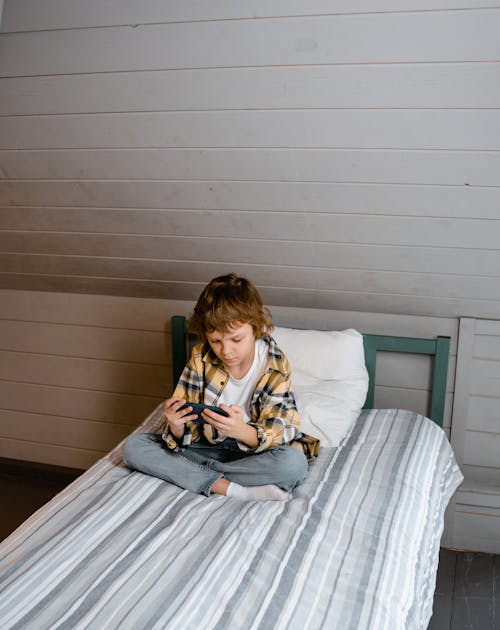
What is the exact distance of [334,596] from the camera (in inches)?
55.9

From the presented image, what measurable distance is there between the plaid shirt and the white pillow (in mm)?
120

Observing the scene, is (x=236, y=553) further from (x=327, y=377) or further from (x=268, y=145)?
(x=268, y=145)

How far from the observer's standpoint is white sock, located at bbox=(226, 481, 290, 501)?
6.10 ft

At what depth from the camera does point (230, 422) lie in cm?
188

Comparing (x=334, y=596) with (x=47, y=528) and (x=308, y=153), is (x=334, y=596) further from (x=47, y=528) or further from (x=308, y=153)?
(x=308, y=153)

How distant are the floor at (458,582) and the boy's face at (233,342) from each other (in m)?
1.04

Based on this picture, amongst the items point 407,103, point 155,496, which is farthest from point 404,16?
point 155,496

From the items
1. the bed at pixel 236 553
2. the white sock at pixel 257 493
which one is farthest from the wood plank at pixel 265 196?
the white sock at pixel 257 493

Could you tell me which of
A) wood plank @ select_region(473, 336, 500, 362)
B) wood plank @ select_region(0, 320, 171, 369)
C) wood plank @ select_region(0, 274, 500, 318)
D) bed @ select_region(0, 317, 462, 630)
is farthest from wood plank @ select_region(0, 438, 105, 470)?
wood plank @ select_region(473, 336, 500, 362)

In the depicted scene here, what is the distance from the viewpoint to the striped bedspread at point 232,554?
1365mm

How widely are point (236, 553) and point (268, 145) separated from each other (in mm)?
1112

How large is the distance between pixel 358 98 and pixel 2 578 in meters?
1.43

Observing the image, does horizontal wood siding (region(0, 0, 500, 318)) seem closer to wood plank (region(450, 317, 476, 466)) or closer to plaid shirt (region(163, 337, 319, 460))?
wood plank (region(450, 317, 476, 466))

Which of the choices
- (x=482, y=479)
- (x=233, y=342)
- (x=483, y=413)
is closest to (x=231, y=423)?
(x=233, y=342)
